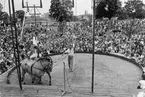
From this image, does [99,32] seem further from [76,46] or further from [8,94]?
[8,94]

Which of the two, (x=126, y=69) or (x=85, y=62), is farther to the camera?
(x=85, y=62)

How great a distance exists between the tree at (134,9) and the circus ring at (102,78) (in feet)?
130

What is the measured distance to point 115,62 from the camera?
10750 mm

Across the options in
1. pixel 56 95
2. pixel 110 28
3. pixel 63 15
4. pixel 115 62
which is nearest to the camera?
pixel 56 95

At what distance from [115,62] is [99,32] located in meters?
14.1

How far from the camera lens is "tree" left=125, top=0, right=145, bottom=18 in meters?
46.5

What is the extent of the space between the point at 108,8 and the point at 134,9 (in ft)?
33.2

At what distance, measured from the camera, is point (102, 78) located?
25.6ft

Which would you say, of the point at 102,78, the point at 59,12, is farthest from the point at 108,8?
the point at 102,78

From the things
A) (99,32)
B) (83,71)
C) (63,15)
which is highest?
(63,15)

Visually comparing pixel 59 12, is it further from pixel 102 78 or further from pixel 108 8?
pixel 102 78

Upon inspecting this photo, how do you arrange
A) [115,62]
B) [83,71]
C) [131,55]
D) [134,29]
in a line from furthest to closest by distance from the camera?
[134,29]
[131,55]
[115,62]
[83,71]

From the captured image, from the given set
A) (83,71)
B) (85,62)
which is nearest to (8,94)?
(83,71)

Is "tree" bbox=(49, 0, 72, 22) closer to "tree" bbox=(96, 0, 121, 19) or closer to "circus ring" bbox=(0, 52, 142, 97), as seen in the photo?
"tree" bbox=(96, 0, 121, 19)
